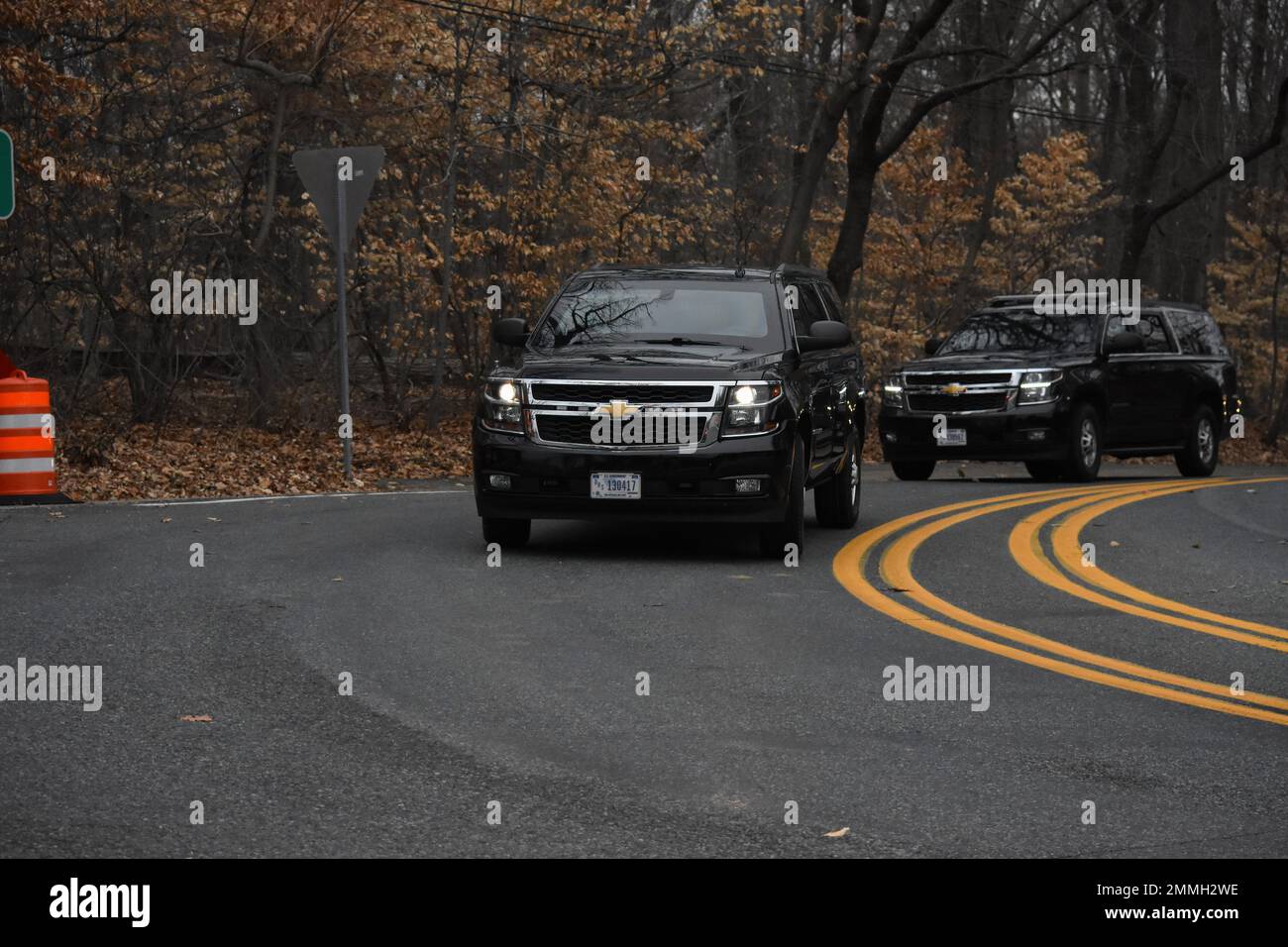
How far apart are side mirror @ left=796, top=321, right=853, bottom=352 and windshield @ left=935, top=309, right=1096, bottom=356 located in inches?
342

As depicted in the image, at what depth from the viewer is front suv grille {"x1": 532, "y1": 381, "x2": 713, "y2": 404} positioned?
11.9 meters

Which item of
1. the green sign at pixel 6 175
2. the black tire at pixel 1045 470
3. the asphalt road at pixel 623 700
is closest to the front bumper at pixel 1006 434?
the black tire at pixel 1045 470

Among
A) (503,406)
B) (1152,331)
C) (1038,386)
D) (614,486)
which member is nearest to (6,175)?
(503,406)

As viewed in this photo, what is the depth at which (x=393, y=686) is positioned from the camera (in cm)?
779

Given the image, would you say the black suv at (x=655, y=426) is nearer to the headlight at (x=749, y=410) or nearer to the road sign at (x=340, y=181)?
the headlight at (x=749, y=410)

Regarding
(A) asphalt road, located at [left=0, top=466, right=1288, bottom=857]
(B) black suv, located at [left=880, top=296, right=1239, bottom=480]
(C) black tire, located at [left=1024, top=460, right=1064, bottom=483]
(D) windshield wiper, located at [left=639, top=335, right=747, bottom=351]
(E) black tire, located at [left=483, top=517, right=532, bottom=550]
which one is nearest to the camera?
(A) asphalt road, located at [left=0, top=466, right=1288, bottom=857]

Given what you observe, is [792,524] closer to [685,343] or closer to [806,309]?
[685,343]

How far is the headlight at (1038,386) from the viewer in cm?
2030

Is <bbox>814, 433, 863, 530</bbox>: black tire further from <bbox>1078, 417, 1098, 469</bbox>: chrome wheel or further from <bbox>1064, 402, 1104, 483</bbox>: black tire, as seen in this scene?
<bbox>1078, 417, 1098, 469</bbox>: chrome wheel

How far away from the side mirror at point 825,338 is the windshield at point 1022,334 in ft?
28.5

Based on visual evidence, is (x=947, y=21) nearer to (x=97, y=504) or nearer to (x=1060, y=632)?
(x=97, y=504)

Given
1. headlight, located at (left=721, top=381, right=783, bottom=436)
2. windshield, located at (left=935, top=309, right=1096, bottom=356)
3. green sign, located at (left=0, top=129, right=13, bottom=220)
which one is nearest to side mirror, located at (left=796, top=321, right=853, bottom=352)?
headlight, located at (left=721, top=381, right=783, bottom=436)

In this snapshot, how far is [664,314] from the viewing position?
1324 centimetres
